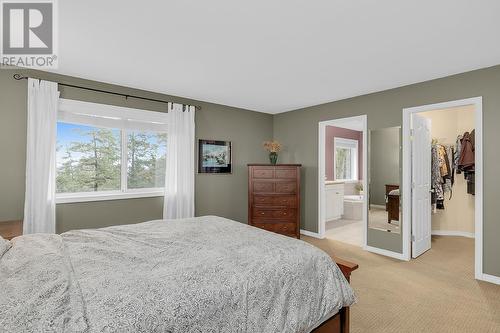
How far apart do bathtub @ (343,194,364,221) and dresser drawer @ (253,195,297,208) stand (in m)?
2.53

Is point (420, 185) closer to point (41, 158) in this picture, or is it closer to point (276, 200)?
point (276, 200)

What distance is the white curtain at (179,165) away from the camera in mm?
4051

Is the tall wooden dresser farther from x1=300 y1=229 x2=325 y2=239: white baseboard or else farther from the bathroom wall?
the bathroom wall

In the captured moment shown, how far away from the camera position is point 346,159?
24.8 ft

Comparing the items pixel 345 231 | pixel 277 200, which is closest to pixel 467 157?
pixel 345 231

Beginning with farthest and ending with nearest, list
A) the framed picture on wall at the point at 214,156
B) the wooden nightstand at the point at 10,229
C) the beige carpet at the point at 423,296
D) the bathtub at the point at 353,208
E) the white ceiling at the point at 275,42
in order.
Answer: the bathtub at the point at 353,208 < the framed picture on wall at the point at 214,156 < the wooden nightstand at the point at 10,229 < the beige carpet at the point at 423,296 < the white ceiling at the point at 275,42

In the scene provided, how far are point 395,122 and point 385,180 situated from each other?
87 centimetres

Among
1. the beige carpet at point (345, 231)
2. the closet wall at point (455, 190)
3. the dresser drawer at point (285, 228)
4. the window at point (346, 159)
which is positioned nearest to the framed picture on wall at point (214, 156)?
the dresser drawer at point (285, 228)

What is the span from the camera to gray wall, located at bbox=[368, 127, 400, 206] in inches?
152

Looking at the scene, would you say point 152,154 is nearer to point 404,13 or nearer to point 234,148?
point 234,148

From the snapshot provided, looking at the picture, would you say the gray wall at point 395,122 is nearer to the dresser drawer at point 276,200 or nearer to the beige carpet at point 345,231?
the beige carpet at point 345,231

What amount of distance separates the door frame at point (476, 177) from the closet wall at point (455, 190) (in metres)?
1.56

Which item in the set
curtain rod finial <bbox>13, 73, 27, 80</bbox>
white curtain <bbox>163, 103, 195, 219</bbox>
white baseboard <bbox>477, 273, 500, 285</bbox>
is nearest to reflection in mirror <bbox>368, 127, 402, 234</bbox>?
Answer: white baseboard <bbox>477, 273, 500, 285</bbox>

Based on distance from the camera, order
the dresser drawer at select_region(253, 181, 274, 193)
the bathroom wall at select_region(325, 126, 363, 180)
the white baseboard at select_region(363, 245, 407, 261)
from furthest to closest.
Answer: the bathroom wall at select_region(325, 126, 363, 180)
the dresser drawer at select_region(253, 181, 274, 193)
the white baseboard at select_region(363, 245, 407, 261)
